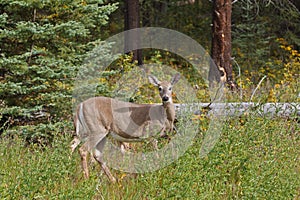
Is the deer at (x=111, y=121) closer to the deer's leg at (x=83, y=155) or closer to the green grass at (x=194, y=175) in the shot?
the deer's leg at (x=83, y=155)

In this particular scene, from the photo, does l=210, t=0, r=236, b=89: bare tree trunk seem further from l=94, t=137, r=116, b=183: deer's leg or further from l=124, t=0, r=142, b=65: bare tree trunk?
l=94, t=137, r=116, b=183: deer's leg

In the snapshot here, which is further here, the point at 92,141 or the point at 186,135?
the point at 92,141

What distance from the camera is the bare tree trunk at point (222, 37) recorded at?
36.3 feet

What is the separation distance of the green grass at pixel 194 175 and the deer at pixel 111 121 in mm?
961

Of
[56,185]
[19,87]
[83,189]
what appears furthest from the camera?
[19,87]

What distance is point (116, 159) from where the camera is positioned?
6.14m

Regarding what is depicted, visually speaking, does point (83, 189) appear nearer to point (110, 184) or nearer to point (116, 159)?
point (110, 184)

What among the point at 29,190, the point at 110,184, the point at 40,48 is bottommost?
the point at 110,184

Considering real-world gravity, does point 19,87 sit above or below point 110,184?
above

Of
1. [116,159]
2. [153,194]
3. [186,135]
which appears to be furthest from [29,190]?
[116,159]

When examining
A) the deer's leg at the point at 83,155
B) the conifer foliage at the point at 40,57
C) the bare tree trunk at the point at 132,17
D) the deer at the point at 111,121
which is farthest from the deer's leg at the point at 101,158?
the bare tree trunk at the point at 132,17

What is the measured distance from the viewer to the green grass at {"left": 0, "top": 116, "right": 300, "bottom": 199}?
13.1 ft

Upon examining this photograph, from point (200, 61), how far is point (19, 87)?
9754 mm

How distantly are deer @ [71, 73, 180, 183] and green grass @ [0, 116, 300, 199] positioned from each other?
961mm
